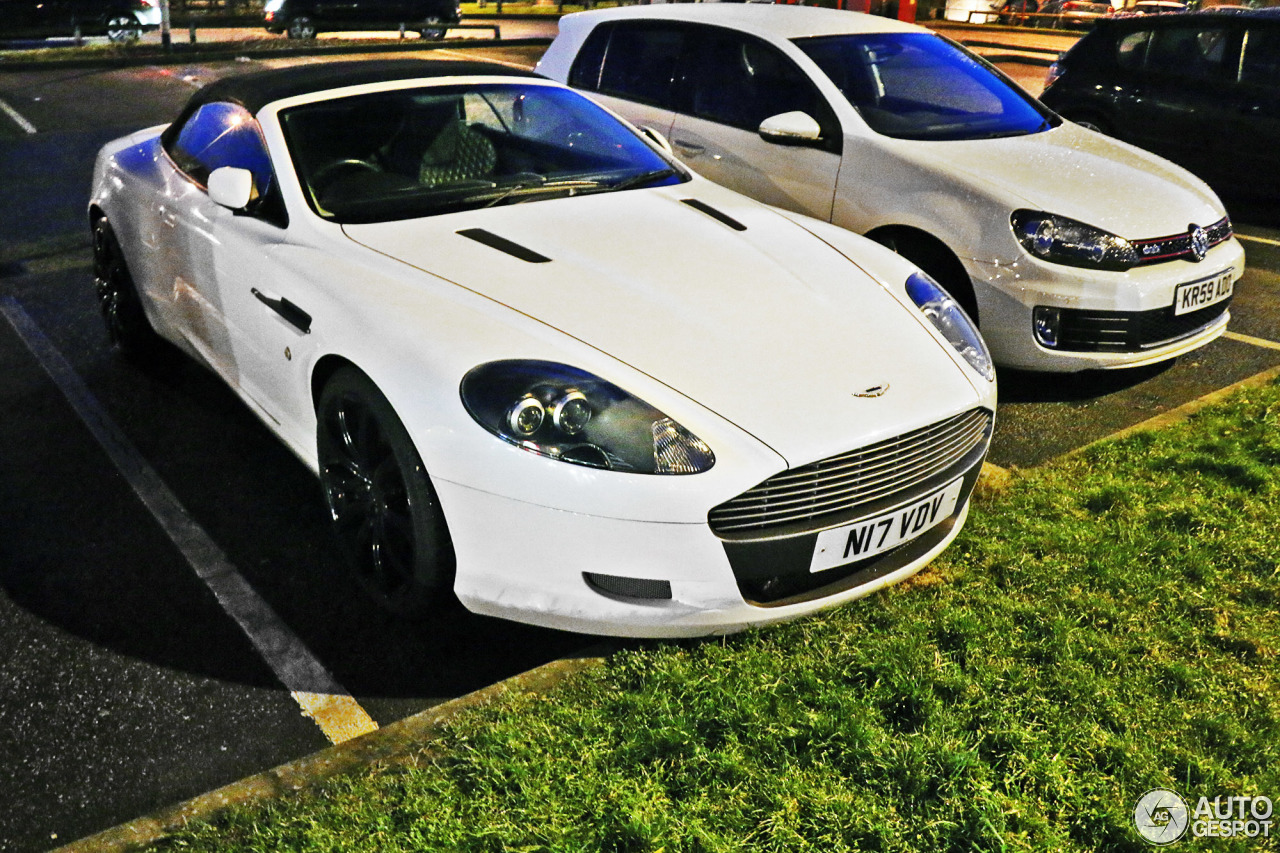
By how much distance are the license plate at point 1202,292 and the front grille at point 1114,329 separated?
0.05m

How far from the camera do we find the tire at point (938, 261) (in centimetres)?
512

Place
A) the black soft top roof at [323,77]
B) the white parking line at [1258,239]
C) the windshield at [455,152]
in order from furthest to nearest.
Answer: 1. the white parking line at [1258,239]
2. the black soft top roof at [323,77]
3. the windshield at [455,152]

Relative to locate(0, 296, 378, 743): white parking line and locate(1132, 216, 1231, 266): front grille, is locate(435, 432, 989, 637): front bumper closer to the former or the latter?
locate(0, 296, 378, 743): white parking line

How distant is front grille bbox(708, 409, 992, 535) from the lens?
2885 millimetres

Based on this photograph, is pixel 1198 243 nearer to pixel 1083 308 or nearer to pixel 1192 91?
pixel 1083 308

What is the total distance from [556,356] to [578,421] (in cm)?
22

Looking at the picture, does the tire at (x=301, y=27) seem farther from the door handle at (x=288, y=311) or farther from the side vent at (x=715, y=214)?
the door handle at (x=288, y=311)

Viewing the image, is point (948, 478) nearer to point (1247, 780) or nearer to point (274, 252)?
point (1247, 780)

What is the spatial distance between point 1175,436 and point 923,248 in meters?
1.36

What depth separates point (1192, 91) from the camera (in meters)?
8.56

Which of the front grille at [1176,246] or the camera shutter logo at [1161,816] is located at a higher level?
the front grille at [1176,246]

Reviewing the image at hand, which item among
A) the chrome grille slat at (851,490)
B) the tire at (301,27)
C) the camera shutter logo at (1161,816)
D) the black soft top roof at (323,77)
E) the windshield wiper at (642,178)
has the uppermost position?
the black soft top roof at (323,77)

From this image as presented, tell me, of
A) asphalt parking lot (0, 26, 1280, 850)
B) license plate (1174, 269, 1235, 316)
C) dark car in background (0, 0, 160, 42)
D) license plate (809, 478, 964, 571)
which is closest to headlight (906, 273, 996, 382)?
license plate (809, 478, 964, 571)

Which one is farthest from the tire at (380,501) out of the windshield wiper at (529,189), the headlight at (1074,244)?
the headlight at (1074,244)
